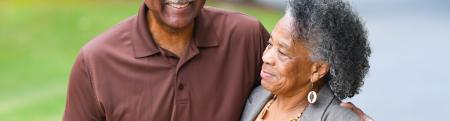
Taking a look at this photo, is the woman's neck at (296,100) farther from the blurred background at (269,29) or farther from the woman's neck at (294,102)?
the blurred background at (269,29)

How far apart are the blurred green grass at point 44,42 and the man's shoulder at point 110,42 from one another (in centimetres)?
370

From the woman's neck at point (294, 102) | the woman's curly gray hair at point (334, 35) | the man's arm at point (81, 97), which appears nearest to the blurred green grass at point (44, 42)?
the man's arm at point (81, 97)

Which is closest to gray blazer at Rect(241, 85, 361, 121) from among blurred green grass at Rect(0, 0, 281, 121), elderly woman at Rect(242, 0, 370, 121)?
elderly woman at Rect(242, 0, 370, 121)

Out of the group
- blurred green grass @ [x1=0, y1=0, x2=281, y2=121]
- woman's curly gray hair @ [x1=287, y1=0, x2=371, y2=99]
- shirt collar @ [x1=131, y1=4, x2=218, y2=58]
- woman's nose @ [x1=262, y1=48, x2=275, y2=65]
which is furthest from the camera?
blurred green grass @ [x1=0, y1=0, x2=281, y2=121]

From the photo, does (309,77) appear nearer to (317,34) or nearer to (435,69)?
(317,34)

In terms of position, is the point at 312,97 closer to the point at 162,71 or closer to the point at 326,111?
the point at 326,111

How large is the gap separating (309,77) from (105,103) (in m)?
0.68

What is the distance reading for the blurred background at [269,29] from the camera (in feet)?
20.6

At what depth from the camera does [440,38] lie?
673 cm

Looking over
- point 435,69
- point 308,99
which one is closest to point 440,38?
point 435,69

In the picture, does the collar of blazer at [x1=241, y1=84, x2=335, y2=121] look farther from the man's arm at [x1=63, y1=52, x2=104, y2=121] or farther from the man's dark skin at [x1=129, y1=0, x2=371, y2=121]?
the man's arm at [x1=63, y1=52, x2=104, y2=121]

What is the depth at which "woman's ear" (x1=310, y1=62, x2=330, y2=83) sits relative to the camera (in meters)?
2.83

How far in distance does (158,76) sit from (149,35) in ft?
0.45

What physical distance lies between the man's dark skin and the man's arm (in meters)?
0.26
